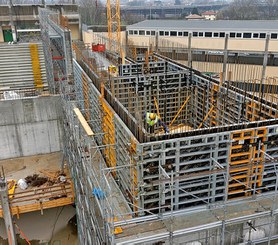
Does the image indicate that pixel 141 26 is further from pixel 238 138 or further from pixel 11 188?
pixel 238 138

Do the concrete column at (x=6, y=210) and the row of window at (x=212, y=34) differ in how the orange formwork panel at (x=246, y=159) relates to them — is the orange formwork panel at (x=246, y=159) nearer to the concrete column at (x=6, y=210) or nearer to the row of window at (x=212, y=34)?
the concrete column at (x=6, y=210)

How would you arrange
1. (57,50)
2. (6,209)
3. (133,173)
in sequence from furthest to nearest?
1. (57,50)
2. (6,209)
3. (133,173)

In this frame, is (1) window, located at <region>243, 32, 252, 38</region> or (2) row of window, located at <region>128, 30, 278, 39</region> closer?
(2) row of window, located at <region>128, 30, 278, 39</region>

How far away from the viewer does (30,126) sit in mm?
21453

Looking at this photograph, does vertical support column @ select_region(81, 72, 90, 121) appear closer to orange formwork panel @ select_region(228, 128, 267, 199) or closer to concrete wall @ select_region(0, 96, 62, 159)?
concrete wall @ select_region(0, 96, 62, 159)

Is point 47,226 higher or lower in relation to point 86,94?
lower

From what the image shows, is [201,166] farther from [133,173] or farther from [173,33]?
[173,33]

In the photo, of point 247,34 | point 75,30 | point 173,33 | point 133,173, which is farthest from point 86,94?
point 75,30

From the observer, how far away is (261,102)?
11469 millimetres

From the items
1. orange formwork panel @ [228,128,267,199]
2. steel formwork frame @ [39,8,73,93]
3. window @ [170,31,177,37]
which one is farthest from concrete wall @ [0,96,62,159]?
window @ [170,31,177,37]

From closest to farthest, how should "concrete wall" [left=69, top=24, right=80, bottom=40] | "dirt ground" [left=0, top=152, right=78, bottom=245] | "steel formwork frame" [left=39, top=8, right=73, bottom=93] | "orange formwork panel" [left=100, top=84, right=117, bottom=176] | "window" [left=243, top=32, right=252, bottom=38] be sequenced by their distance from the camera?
1. "orange formwork panel" [left=100, top=84, right=117, bottom=176]
2. "dirt ground" [left=0, top=152, right=78, bottom=245]
3. "steel formwork frame" [left=39, top=8, right=73, bottom=93]
4. "window" [left=243, top=32, right=252, bottom=38]
5. "concrete wall" [left=69, top=24, right=80, bottom=40]

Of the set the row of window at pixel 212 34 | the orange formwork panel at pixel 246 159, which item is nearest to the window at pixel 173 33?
the row of window at pixel 212 34

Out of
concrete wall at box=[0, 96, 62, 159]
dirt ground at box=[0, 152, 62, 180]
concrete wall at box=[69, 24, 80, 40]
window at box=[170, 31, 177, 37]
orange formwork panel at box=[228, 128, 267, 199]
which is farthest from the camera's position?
concrete wall at box=[69, 24, 80, 40]

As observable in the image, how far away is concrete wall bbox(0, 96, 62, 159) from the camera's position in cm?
2092
